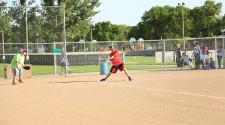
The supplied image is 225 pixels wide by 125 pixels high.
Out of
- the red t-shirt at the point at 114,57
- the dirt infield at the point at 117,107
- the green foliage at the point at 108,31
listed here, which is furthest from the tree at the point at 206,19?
the dirt infield at the point at 117,107

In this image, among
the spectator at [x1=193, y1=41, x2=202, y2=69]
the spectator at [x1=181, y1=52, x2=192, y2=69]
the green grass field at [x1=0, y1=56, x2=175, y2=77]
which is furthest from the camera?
the green grass field at [x1=0, y1=56, x2=175, y2=77]

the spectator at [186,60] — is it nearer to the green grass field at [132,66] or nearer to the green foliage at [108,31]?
the green grass field at [132,66]

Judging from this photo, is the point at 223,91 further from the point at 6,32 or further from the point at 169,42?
the point at 169,42

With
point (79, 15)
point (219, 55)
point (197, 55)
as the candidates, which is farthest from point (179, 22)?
point (197, 55)

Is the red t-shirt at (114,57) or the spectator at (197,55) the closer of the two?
the red t-shirt at (114,57)

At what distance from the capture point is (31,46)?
28.5 m

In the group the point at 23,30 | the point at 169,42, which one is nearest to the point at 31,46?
the point at 23,30

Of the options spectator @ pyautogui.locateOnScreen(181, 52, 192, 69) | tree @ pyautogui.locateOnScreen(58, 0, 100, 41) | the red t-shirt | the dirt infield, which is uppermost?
tree @ pyautogui.locateOnScreen(58, 0, 100, 41)

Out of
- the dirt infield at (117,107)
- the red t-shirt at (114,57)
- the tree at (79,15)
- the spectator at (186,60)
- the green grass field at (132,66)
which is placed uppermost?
the tree at (79,15)

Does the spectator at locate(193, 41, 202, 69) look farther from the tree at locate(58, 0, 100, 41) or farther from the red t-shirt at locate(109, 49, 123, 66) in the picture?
the tree at locate(58, 0, 100, 41)

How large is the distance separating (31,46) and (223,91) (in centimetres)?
1526

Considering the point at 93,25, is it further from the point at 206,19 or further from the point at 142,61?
the point at 206,19

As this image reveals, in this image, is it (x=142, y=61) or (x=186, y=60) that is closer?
(x=186, y=60)

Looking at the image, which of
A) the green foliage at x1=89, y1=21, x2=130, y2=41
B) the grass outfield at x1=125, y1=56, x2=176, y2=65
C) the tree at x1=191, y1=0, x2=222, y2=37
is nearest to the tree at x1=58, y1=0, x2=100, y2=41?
the grass outfield at x1=125, y1=56, x2=176, y2=65
